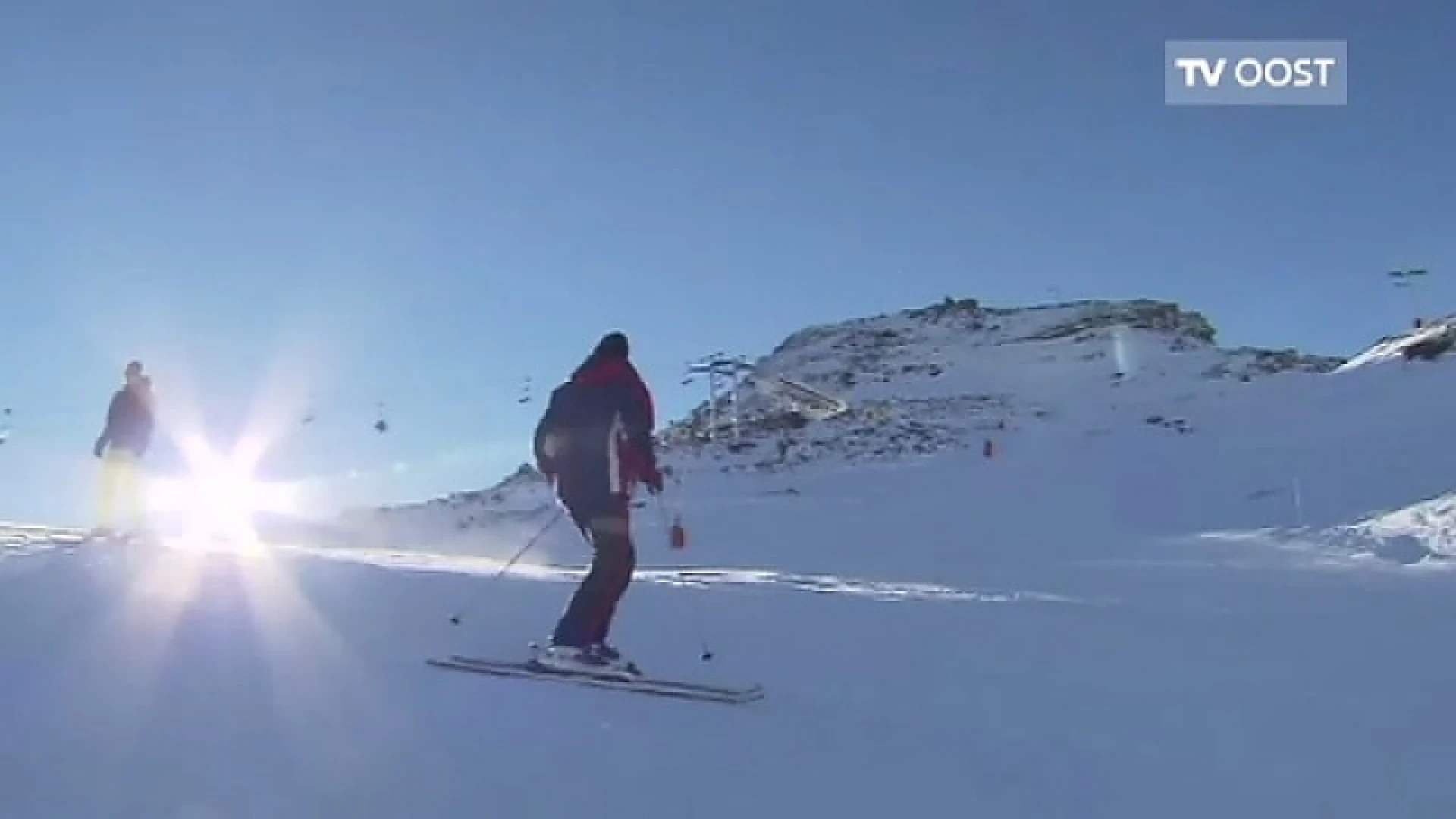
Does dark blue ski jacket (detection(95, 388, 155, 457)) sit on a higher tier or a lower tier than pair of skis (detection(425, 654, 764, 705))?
higher

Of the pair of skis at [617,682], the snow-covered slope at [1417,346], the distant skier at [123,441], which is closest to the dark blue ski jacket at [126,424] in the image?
the distant skier at [123,441]

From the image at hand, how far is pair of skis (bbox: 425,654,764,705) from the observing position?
296 inches

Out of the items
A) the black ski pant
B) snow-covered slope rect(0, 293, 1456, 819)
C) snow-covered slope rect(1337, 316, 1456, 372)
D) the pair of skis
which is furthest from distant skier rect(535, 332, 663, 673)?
snow-covered slope rect(1337, 316, 1456, 372)

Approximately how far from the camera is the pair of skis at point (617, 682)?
753 centimetres

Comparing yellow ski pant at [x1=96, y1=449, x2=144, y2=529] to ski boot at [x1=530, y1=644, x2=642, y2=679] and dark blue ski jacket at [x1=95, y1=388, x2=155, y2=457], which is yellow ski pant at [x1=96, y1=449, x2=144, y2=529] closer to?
dark blue ski jacket at [x1=95, y1=388, x2=155, y2=457]

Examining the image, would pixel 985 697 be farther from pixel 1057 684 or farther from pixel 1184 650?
pixel 1184 650

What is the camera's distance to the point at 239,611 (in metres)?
9.17

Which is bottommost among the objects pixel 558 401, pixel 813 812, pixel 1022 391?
pixel 813 812

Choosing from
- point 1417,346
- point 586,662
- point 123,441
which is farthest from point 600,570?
point 1417,346

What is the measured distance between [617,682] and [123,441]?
11.2 metres

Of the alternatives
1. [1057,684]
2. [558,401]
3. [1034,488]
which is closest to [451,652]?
[558,401]

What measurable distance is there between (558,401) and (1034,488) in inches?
1100

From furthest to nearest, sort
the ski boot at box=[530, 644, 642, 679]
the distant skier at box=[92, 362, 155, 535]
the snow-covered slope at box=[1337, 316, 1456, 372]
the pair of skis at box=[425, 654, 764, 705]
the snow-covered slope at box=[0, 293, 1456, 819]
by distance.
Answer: the snow-covered slope at box=[1337, 316, 1456, 372]
the distant skier at box=[92, 362, 155, 535]
the ski boot at box=[530, 644, 642, 679]
the pair of skis at box=[425, 654, 764, 705]
the snow-covered slope at box=[0, 293, 1456, 819]

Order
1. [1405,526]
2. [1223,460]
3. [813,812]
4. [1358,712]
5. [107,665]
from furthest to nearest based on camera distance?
[1223,460]
[1405,526]
[1358,712]
[107,665]
[813,812]
